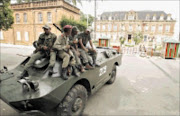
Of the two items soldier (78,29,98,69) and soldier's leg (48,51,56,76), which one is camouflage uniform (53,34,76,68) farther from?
soldier (78,29,98,69)

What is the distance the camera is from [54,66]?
270 cm

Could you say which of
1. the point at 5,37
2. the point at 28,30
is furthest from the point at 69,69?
the point at 5,37

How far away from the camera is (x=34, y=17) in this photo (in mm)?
19547

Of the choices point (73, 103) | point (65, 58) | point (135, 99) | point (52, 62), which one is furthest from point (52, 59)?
point (135, 99)

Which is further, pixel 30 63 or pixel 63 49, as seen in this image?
pixel 30 63

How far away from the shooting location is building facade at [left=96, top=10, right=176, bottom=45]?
32.8 metres

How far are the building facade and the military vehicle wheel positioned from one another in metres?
31.9

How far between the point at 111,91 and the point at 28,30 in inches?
780

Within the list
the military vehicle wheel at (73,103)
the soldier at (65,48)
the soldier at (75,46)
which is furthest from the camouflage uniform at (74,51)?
Answer: the military vehicle wheel at (73,103)

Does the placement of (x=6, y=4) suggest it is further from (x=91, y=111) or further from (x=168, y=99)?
(x=168, y=99)

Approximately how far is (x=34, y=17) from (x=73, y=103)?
19.9 meters

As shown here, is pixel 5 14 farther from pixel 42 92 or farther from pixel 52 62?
pixel 42 92

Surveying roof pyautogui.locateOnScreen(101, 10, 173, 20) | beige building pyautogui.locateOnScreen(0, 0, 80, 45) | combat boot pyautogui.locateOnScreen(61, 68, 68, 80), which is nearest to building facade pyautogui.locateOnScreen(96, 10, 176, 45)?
roof pyautogui.locateOnScreen(101, 10, 173, 20)

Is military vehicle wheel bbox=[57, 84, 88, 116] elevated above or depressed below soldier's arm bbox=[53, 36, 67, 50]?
below
